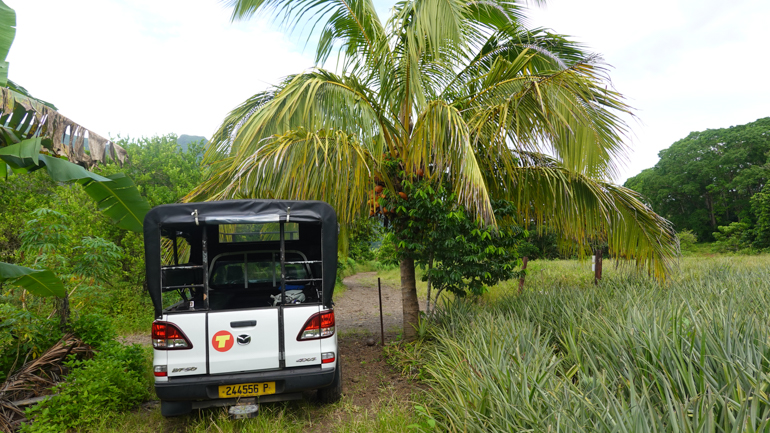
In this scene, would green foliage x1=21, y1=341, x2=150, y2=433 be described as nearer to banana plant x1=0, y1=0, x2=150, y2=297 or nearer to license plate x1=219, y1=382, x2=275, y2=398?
banana plant x1=0, y1=0, x2=150, y2=297

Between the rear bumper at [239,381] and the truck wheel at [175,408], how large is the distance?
0.23 m

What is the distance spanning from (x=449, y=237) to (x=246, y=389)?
10.4ft

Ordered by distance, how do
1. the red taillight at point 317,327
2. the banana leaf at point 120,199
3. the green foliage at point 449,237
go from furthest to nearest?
the green foliage at point 449,237 → the banana leaf at point 120,199 → the red taillight at point 317,327

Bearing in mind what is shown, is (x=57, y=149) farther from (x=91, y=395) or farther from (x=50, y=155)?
(x=91, y=395)

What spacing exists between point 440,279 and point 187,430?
11.8 feet

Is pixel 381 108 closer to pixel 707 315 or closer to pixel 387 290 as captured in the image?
pixel 707 315

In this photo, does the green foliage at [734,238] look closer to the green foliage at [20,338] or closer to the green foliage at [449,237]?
the green foliage at [449,237]

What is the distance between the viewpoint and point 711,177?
142 ft

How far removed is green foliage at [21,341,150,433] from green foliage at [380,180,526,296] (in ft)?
11.7

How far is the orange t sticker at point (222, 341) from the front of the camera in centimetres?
364

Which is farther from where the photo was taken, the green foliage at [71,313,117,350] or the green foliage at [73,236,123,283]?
the green foliage at [73,236,123,283]

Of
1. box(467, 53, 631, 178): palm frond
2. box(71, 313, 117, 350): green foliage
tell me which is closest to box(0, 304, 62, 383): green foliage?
box(71, 313, 117, 350): green foliage

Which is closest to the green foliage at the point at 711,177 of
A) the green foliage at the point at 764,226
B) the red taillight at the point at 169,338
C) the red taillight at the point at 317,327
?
the green foliage at the point at 764,226

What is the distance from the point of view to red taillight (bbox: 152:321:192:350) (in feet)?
11.8
